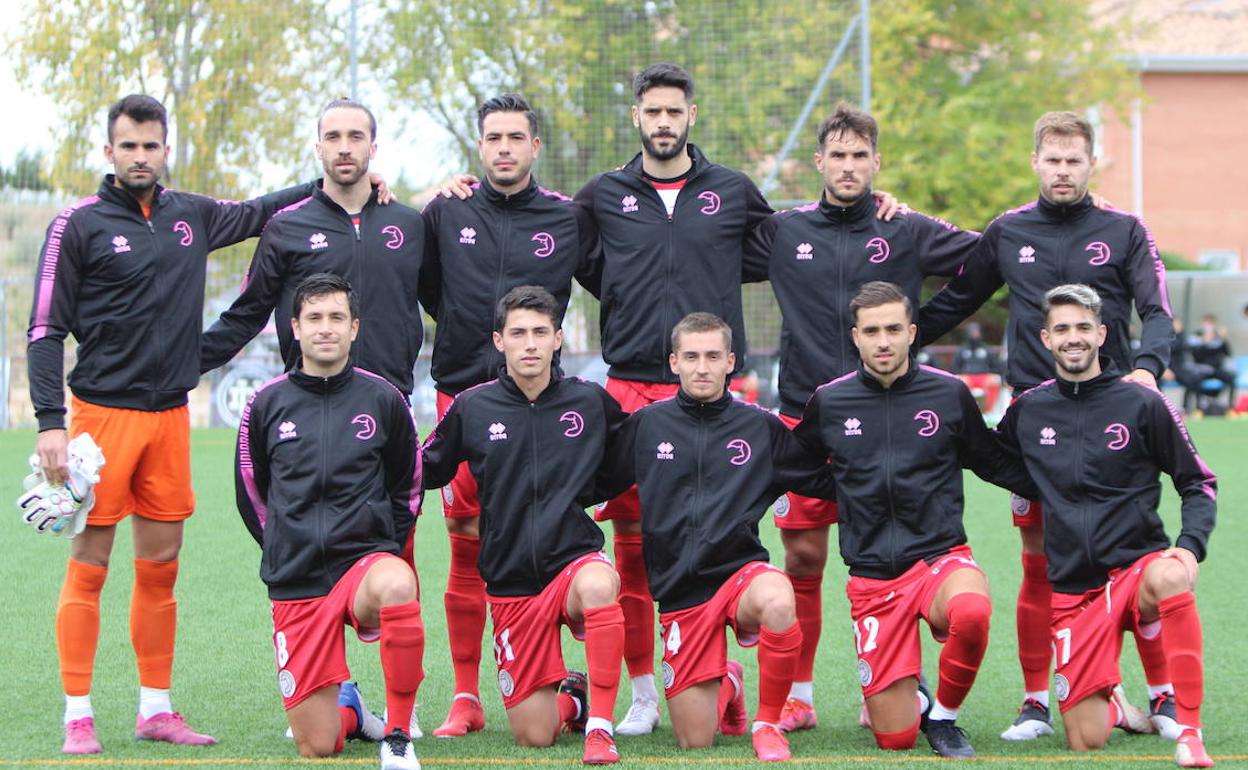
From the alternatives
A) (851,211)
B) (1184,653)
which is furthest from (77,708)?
(1184,653)

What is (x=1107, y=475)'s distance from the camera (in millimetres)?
4754

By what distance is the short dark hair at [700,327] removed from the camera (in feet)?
16.0

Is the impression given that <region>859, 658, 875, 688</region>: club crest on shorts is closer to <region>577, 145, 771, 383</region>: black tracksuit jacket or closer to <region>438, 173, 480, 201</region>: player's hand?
<region>577, 145, 771, 383</region>: black tracksuit jacket

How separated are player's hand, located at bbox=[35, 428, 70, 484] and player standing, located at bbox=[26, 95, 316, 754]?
25mm

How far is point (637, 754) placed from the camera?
466 centimetres

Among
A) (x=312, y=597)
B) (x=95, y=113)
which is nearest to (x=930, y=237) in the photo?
(x=312, y=597)

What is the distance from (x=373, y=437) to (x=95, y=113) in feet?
37.6

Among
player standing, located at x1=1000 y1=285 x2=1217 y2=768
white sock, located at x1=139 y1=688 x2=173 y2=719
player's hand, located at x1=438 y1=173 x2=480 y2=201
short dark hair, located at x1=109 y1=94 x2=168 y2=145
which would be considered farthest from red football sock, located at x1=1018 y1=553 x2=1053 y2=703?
short dark hair, located at x1=109 y1=94 x2=168 y2=145

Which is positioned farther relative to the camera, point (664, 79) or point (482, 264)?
point (482, 264)

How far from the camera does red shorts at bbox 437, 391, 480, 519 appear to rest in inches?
→ 206

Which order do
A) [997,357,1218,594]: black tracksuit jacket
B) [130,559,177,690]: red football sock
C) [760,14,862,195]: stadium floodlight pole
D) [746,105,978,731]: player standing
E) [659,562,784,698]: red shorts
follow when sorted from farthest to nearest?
[760,14,862,195]: stadium floodlight pole < [746,105,978,731]: player standing < [130,559,177,690]: red football sock < [659,562,784,698]: red shorts < [997,357,1218,594]: black tracksuit jacket

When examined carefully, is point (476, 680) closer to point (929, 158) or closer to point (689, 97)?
point (689, 97)

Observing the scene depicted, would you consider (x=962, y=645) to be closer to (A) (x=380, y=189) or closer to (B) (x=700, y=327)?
(B) (x=700, y=327)

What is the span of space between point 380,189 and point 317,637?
1.60m
